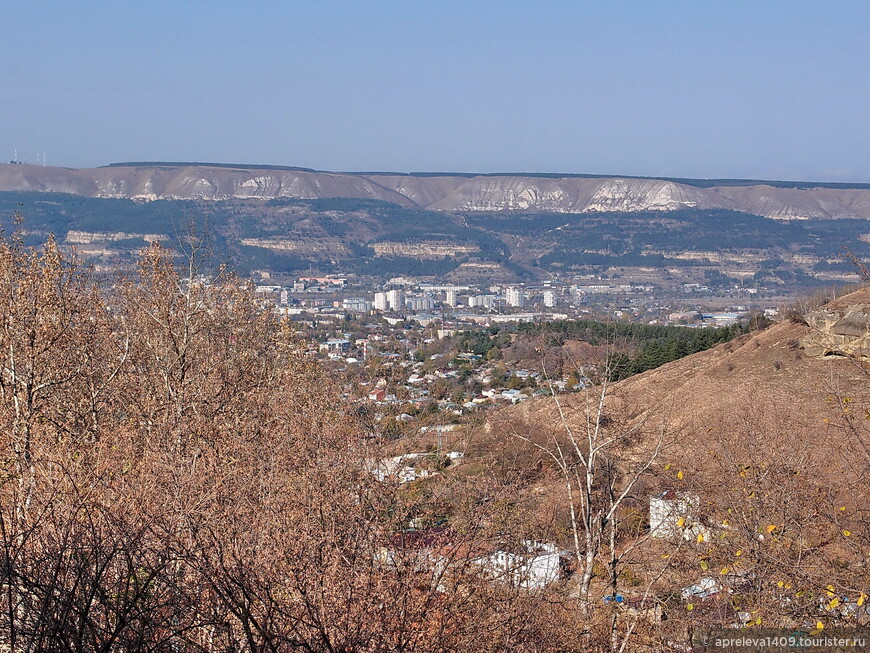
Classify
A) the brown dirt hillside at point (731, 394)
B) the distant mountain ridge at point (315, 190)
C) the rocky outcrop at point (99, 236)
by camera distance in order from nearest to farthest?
the brown dirt hillside at point (731, 394) → the rocky outcrop at point (99, 236) → the distant mountain ridge at point (315, 190)

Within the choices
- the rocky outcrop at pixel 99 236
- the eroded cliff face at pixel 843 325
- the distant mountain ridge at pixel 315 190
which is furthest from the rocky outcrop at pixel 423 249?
the eroded cliff face at pixel 843 325

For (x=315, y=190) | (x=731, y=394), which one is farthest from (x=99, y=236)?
(x=731, y=394)

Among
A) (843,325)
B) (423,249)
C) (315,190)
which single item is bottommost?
(423,249)

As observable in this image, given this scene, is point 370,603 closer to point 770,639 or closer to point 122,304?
point 770,639

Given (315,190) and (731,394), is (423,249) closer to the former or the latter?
(315,190)

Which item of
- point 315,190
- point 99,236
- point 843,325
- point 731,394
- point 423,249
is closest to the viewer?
point 843,325

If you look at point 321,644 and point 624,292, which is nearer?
point 321,644

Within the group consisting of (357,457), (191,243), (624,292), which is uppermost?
(191,243)

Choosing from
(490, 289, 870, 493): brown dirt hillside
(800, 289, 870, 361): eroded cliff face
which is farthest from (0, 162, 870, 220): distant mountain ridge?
(800, 289, 870, 361): eroded cliff face

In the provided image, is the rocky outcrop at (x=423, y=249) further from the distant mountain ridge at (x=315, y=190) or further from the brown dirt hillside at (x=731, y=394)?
the brown dirt hillside at (x=731, y=394)

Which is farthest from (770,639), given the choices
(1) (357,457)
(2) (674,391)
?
(2) (674,391)

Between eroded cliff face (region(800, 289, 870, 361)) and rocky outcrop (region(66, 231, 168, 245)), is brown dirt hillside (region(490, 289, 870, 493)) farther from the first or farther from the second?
rocky outcrop (region(66, 231, 168, 245))
